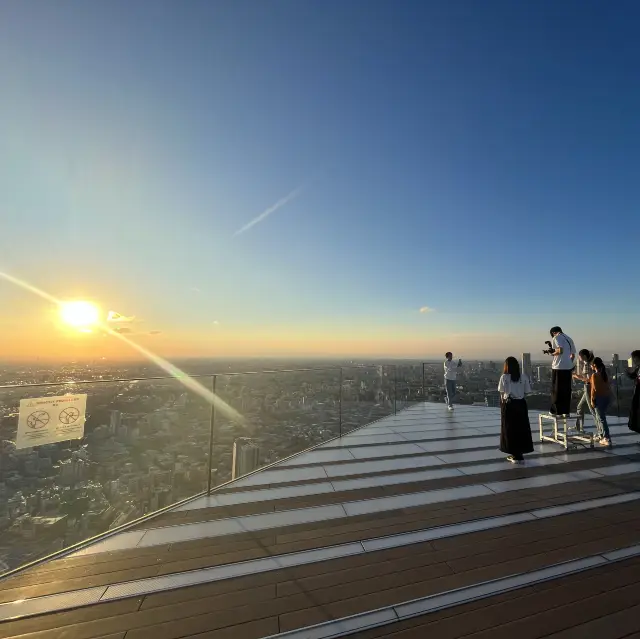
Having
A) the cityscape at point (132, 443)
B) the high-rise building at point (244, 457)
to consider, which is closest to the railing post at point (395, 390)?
the cityscape at point (132, 443)

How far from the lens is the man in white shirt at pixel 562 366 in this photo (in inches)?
190

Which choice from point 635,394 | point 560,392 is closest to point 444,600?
point 560,392

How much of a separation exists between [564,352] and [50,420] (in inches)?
256

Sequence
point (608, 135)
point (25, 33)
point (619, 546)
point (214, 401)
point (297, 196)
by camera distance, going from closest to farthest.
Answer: point (619, 546) < point (214, 401) < point (25, 33) < point (608, 135) < point (297, 196)

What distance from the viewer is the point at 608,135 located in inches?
330

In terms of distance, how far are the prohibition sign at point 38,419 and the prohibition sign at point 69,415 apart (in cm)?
8

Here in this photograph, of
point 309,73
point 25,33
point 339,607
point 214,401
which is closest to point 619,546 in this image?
point 339,607

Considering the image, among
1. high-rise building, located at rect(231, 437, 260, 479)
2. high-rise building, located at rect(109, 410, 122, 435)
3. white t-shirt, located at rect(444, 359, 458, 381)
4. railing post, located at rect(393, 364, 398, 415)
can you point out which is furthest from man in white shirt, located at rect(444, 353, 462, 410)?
high-rise building, located at rect(109, 410, 122, 435)

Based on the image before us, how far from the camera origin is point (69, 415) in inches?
92.8

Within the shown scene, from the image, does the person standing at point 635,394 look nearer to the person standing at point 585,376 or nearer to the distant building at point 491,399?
the person standing at point 585,376

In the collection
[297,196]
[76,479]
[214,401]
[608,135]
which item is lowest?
[76,479]

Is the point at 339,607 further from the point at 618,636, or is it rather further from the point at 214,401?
the point at 214,401

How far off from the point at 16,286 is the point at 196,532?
995 centimetres

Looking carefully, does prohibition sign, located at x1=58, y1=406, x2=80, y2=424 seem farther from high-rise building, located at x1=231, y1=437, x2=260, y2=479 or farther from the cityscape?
high-rise building, located at x1=231, y1=437, x2=260, y2=479
